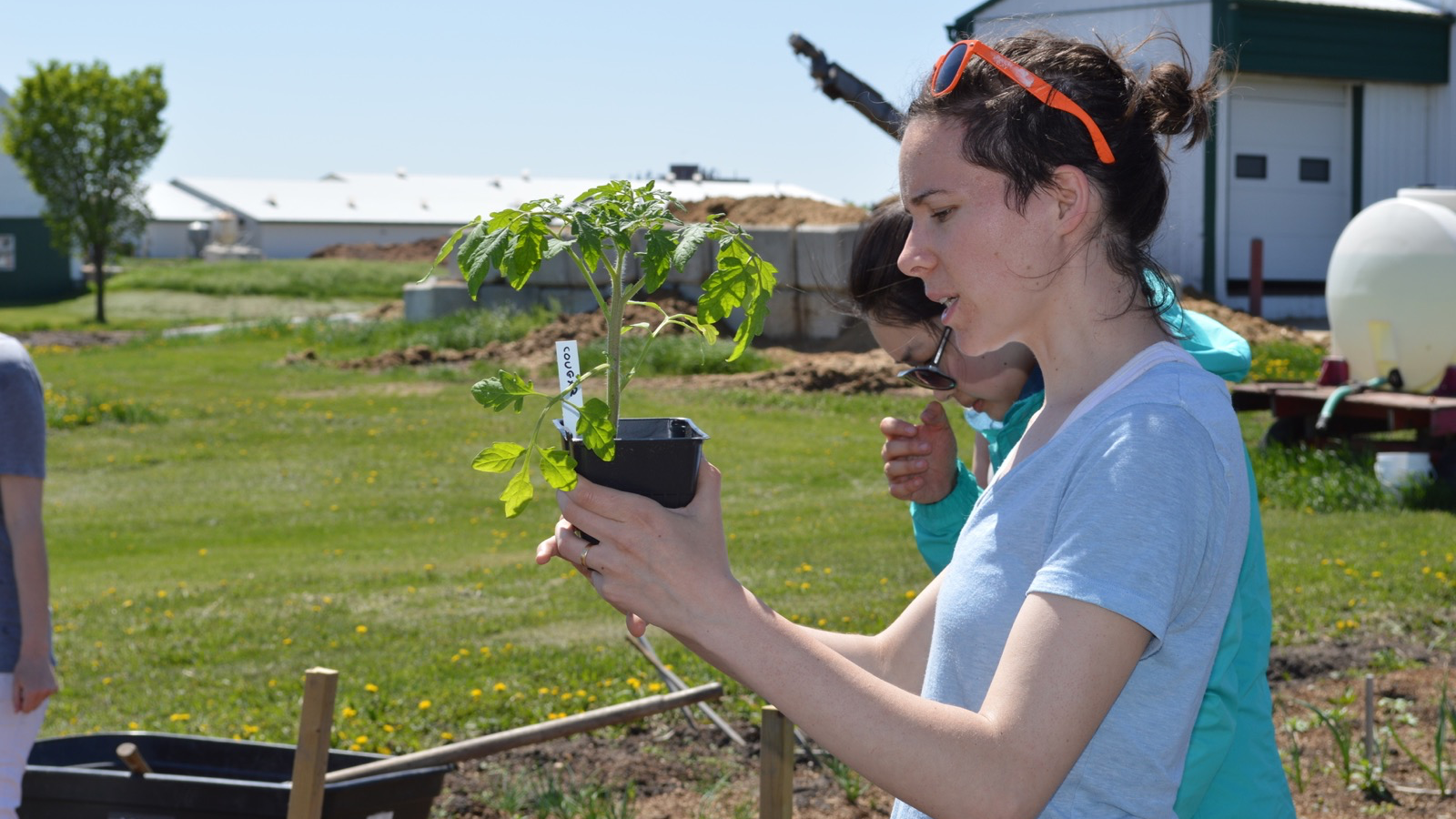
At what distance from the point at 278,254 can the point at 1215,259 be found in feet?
174

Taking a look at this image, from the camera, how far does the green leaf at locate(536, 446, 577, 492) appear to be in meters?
1.63

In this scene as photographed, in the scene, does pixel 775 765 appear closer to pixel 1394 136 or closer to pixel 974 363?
pixel 974 363

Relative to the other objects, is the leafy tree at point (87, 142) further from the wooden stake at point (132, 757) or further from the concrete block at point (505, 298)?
the wooden stake at point (132, 757)

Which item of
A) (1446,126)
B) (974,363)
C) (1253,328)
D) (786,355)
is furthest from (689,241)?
(1446,126)

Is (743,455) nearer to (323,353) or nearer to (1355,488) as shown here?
(1355,488)

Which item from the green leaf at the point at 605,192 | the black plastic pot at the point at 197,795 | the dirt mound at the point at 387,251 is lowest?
the black plastic pot at the point at 197,795

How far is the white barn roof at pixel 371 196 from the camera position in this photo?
6762 centimetres

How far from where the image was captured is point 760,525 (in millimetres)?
9898

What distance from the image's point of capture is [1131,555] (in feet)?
4.58

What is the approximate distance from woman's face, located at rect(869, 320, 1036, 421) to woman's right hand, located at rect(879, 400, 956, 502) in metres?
0.08

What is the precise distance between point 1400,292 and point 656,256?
10.2m

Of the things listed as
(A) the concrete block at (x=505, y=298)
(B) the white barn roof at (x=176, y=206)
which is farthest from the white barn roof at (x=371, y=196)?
(A) the concrete block at (x=505, y=298)

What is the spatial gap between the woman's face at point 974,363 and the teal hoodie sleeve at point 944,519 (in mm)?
158

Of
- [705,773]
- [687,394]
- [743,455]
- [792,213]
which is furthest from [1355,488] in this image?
[792,213]
